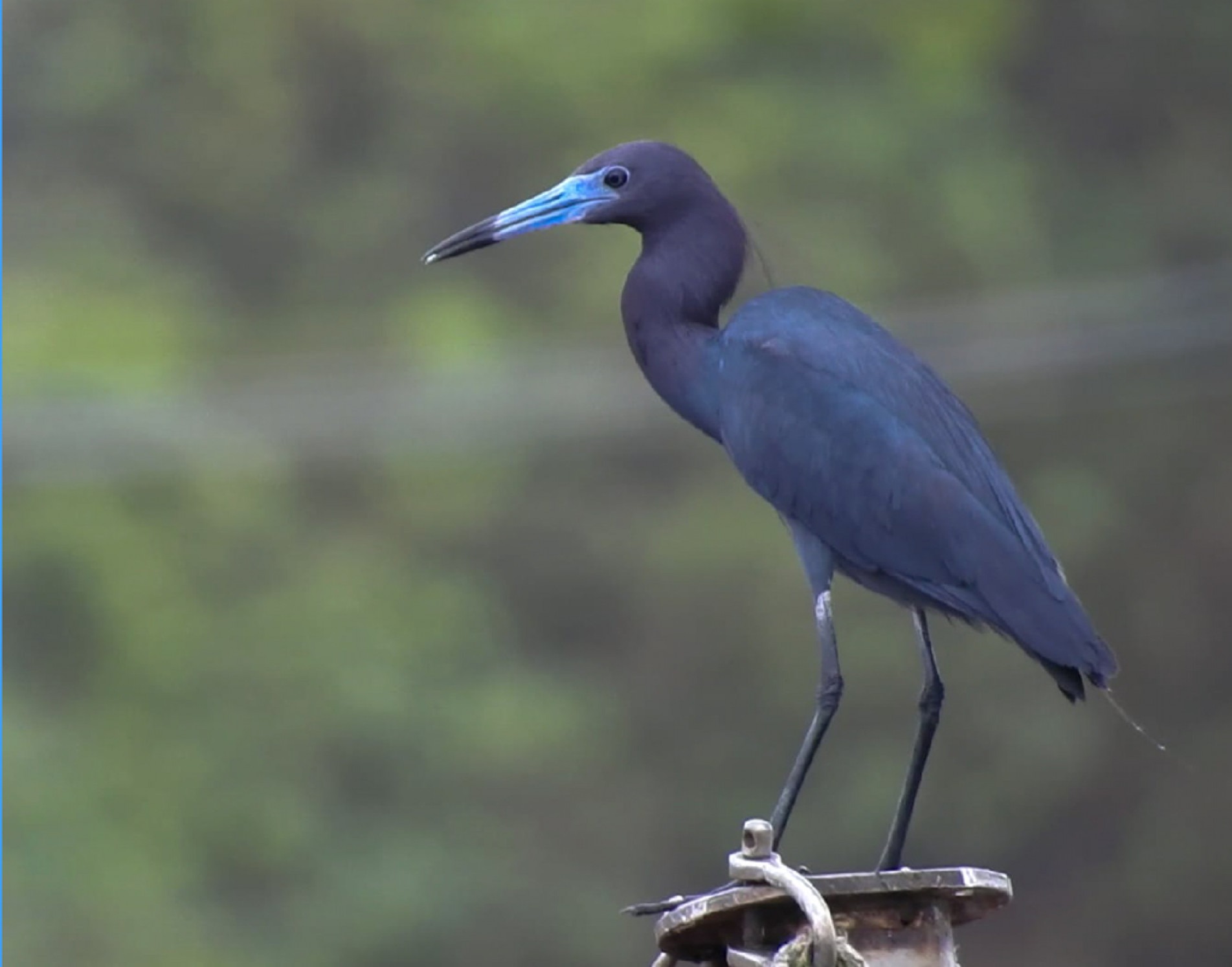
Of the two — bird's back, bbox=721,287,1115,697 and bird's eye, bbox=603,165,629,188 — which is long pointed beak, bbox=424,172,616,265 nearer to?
bird's eye, bbox=603,165,629,188

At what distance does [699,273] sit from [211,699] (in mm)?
9328

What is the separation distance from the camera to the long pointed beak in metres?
4.25

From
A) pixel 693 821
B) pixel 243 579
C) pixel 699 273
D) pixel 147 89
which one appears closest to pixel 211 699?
pixel 243 579

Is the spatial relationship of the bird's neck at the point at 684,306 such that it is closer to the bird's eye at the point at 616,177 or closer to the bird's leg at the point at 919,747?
the bird's eye at the point at 616,177

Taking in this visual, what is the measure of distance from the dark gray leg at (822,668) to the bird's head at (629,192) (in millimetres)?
573

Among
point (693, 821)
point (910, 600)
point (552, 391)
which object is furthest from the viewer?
point (693, 821)

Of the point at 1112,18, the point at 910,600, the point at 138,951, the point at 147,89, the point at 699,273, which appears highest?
the point at 147,89

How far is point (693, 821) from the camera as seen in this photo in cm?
1281

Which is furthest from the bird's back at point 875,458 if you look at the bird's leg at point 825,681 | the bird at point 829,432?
the bird's leg at point 825,681

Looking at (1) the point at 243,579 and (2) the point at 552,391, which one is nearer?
(2) the point at 552,391

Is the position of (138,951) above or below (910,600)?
above

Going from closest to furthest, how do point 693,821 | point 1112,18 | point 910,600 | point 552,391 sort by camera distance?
point 910,600, point 552,391, point 693,821, point 1112,18

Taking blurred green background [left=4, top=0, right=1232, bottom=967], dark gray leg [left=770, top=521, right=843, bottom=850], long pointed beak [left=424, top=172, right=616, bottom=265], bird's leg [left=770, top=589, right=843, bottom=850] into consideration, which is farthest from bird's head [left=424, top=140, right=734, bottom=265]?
blurred green background [left=4, top=0, right=1232, bottom=967]

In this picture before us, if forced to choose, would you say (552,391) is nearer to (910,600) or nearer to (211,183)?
(211,183)
